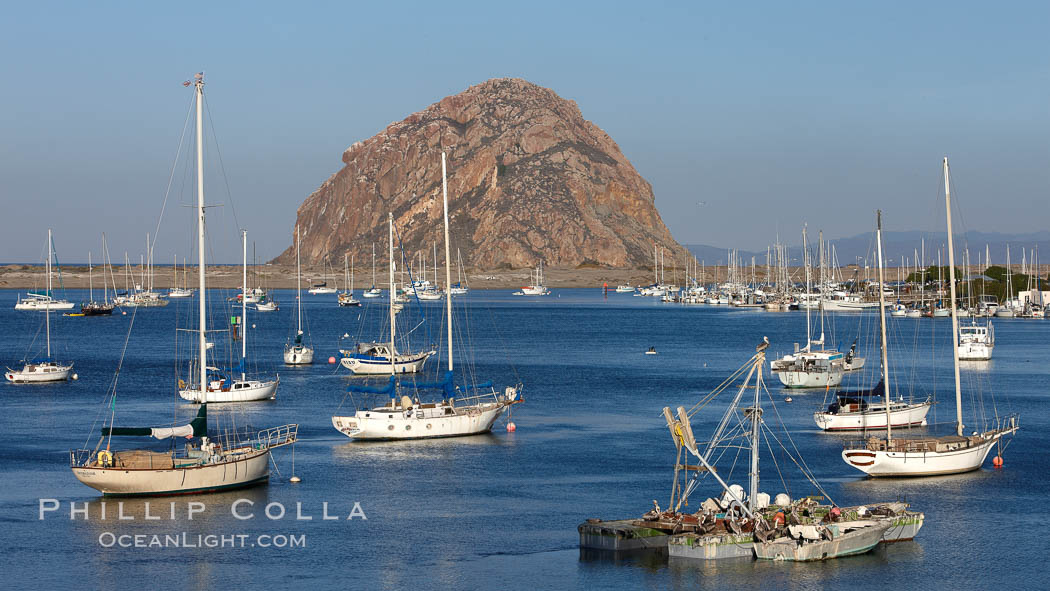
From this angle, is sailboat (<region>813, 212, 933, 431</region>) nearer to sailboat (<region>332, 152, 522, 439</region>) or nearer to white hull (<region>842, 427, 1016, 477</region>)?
white hull (<region>842, 427, 1016, 477</region>)

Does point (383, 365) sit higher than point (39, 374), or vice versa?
point (39, 374)

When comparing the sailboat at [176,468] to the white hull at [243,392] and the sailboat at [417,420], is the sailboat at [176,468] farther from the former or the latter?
the white hull at [243,392]

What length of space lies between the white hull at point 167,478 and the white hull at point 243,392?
79.3 feet

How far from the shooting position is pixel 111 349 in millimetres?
106562

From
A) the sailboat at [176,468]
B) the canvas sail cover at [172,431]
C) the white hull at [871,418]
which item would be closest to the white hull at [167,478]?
the sailboat at [176,468]

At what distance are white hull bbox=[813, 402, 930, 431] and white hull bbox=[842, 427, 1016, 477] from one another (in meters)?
9.87

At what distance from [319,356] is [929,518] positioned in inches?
2656

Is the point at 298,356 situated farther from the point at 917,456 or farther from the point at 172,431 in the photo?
the point at 917,456


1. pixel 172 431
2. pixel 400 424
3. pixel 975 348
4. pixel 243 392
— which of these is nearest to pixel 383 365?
pixel 243 392

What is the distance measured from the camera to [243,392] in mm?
65125

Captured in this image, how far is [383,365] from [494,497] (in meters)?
40.9

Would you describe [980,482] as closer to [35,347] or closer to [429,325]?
[35,347]

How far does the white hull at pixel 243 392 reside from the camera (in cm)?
6375

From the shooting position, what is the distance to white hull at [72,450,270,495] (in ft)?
126
